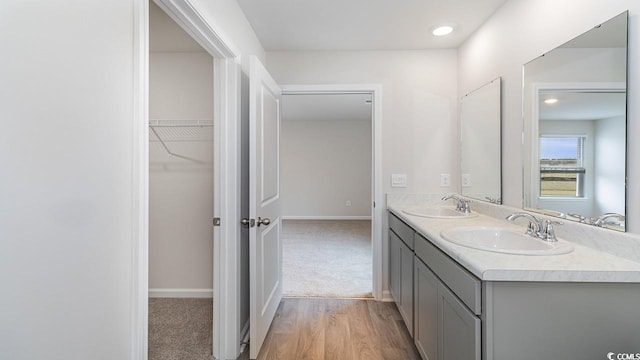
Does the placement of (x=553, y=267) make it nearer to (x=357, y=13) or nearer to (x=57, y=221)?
(x=57, y=221)

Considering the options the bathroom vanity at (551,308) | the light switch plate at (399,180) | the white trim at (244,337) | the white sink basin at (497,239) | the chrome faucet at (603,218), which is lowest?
the white trim at (244,337)

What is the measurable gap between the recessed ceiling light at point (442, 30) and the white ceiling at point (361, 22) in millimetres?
45

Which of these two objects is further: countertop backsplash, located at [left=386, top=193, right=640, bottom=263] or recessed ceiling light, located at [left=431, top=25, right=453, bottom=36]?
recessed ceiling light, located at [left=431, top=25, right=453, bottom=36]

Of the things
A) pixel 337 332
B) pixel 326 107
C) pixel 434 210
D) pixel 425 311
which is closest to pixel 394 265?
pixel 434 210

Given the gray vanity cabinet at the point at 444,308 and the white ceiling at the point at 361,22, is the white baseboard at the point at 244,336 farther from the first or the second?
the white ceiling at the point at 361,22

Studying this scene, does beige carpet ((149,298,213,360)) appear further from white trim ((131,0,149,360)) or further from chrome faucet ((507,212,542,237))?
chrome faucet ((507,212,542,237))

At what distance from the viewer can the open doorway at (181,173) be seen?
110 inches

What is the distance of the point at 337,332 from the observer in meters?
2.24

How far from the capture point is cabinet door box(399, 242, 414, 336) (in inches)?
79.2

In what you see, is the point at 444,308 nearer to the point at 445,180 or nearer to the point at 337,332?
the point at 337,332

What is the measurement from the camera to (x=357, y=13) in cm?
215

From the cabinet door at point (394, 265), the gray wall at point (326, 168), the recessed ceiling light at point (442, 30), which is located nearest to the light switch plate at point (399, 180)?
the cabinet door at point (394, 265)

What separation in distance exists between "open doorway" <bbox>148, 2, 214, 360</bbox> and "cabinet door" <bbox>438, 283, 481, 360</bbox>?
6.88 feet

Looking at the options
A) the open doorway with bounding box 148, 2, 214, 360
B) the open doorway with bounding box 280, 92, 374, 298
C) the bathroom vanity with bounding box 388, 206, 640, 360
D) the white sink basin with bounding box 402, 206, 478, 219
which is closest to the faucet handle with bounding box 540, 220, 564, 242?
the bathroom vanity with bounding box 388, 206, 640, 360
